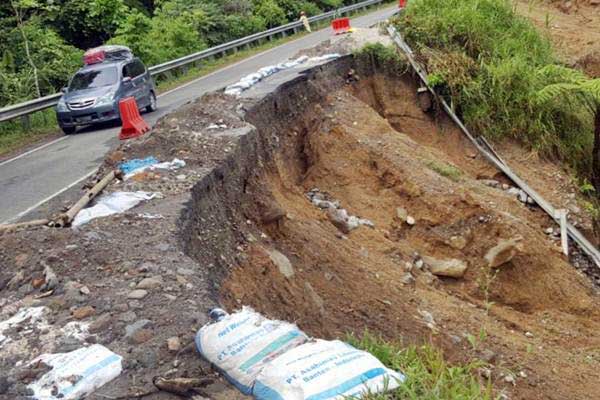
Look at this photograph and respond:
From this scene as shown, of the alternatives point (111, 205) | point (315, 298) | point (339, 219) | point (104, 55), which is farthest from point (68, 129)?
point (315, 298)

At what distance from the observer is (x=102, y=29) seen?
25.7 m

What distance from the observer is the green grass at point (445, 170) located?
1020 cm

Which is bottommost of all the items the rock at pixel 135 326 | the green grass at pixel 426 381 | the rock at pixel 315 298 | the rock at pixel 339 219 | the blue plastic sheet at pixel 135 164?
the rock at pixel 339 219

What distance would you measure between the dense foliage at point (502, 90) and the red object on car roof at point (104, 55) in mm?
8022

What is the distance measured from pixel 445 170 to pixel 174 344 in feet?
23.8

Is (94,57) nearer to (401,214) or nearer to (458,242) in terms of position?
(401,214)

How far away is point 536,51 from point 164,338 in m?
12.3

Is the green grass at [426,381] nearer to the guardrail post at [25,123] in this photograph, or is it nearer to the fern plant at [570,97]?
the fern plant at [570,97]

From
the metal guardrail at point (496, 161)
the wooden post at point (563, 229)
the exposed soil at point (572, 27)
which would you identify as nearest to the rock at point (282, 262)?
the wooden post at point (563, 229)

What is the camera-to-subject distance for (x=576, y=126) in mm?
12375

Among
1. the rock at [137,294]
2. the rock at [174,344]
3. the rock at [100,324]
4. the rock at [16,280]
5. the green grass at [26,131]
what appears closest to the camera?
the rock at [174,344]

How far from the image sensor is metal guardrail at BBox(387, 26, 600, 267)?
9.77 m

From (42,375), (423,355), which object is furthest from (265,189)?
(42,375)

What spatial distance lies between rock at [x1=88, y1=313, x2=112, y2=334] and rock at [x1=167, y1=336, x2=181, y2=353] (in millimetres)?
472
